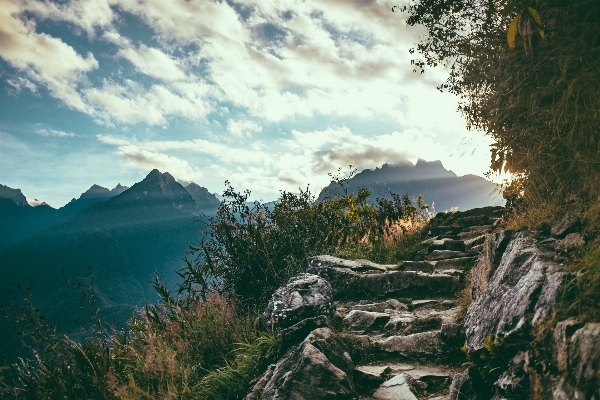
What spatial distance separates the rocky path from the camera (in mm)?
3967

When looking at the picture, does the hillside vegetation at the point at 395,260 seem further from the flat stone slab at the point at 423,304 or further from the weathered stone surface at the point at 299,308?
the flat stone slab at the point at 423,304

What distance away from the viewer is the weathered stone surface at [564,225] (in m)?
3.35

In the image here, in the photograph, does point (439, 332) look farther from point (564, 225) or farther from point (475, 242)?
point (475, 242)

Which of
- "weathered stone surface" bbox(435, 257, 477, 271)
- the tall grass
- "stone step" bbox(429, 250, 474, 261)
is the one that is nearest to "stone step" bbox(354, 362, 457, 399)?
the tall grass

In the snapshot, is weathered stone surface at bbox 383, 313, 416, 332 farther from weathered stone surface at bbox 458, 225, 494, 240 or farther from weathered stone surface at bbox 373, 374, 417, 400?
weathered stone surface at bbox 458, 225, 494, 240

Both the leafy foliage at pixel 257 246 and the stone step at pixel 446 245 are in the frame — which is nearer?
the leafy foliage at pixel 257 246

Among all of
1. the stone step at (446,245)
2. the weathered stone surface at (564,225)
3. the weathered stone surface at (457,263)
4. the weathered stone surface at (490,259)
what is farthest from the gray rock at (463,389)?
the stone step at (446,245)

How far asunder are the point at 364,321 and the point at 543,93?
351 centimetres

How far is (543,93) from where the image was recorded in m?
3.53

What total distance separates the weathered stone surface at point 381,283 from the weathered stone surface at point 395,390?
7.69 ft

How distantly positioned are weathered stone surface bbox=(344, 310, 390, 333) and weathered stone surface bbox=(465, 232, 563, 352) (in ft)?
4.66

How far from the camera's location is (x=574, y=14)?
3.04 meters

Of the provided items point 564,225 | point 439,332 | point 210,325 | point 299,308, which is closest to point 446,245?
point 439,332

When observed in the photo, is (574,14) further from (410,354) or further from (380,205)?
(380,205)
